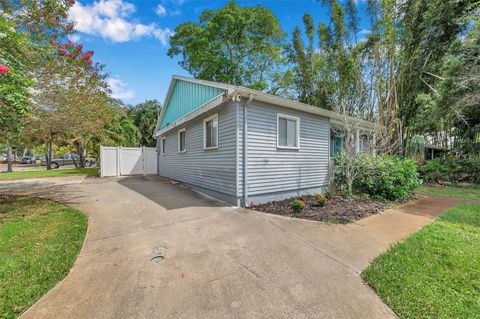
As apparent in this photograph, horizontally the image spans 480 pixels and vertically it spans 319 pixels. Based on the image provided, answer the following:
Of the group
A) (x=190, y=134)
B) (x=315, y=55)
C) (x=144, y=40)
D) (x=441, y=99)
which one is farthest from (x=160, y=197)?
(x=315, y=55)

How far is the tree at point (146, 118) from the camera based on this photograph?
83.5 feet

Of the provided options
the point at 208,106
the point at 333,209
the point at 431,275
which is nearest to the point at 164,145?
the point at 208,106

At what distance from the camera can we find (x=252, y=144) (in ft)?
20.9

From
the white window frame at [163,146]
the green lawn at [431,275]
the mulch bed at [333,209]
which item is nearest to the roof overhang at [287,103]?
the mulch bed at [333,209]

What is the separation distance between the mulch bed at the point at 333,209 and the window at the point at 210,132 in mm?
2619

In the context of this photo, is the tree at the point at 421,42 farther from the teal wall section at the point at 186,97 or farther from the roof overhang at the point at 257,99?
the teal wall section at the point at 186,97

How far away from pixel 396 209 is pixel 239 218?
4741mm

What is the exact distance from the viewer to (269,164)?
680cm

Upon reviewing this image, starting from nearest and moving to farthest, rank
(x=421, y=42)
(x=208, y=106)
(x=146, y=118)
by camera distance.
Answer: (x=208, y=106) < (x=421, y=42) < (x=146, y=118)

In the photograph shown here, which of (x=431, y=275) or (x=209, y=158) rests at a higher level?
(x=209, y=158)

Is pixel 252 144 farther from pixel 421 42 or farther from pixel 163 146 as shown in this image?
pixel 421 42

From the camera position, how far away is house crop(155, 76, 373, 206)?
623 cm

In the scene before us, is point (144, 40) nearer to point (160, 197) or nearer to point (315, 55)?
point (160, 197)

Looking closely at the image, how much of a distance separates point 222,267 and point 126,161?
13845 mm
